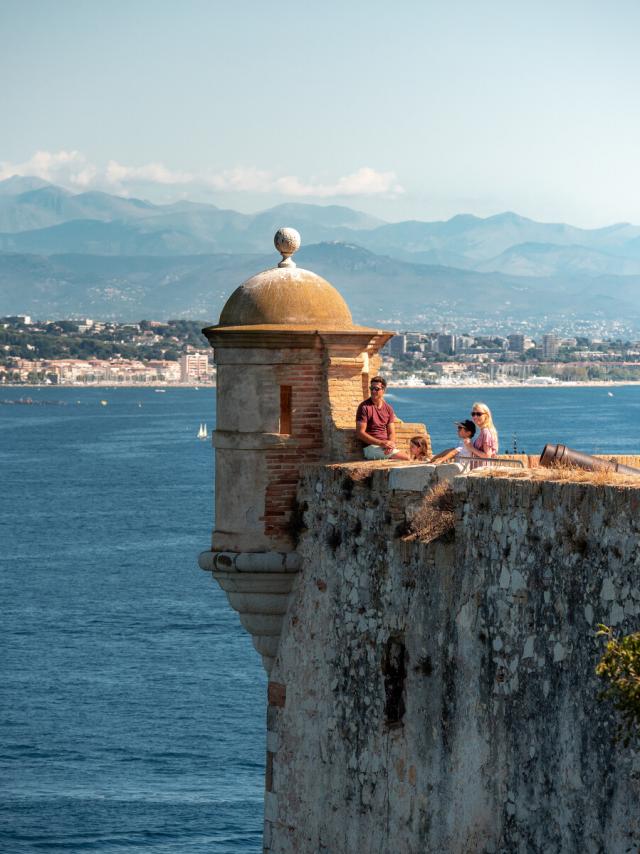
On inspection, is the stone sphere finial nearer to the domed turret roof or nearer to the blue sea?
the domed turret roof

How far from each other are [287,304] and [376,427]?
1145 millimetres

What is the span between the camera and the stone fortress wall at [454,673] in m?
9.61

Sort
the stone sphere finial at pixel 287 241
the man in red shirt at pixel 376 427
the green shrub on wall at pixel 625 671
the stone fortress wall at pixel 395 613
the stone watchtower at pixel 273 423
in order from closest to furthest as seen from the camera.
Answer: the green shrub on wall at pixel 625 671 → the stone fortress wall at pixel 395 613 → the man in red shirt at pixel 376 427 → the stone watchtower at pixel 273 423 → the stone sphere finial at pixel 287 241

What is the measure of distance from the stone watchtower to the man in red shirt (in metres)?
0.18

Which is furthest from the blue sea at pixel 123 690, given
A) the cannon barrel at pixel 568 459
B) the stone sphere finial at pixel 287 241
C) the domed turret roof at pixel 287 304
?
the cannon barrel at pixel 568 459

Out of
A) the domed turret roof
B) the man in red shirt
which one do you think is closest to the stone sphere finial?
the domed turret roof

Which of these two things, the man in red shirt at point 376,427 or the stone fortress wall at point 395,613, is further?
the man in red shirt at point 376,427

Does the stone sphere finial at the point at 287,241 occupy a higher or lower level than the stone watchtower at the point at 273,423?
higher

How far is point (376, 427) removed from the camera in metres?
13.0

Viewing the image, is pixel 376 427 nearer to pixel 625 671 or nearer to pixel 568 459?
pixel 568 459

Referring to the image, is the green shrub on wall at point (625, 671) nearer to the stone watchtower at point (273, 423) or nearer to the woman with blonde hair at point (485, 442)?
the woman with blonde hair at point (485, 442)

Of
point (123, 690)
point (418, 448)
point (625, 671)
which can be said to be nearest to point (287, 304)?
point (418, 448)

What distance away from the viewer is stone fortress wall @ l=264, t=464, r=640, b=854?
9609 mm

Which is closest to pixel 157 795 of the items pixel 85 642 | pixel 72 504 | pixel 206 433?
pixel 85 642
